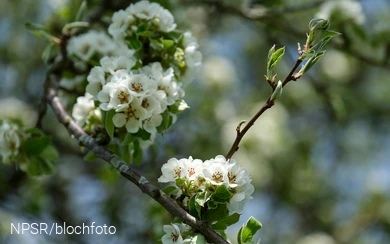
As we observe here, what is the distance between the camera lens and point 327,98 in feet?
8.59

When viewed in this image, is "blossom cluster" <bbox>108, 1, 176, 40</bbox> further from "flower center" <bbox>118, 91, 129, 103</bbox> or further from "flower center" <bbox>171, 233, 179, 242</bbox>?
"flower center" <bbox>171, 233, 179, 242</bbox>

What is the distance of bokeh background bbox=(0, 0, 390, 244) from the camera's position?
8.77ft

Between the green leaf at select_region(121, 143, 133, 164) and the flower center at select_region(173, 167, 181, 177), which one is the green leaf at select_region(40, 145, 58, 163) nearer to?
the green leaf at select_region(121, 143, 133, 164)

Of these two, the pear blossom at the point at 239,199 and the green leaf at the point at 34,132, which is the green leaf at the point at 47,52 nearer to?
the green leaf at the point at 34,132

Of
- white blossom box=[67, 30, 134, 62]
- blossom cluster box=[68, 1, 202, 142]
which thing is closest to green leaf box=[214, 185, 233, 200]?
blossom cluster box=[68, 1, 202, 142]

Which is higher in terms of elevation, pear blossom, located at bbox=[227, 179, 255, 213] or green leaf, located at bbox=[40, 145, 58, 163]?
pear blossom, located at bbox=[227, 179, 255, 213]

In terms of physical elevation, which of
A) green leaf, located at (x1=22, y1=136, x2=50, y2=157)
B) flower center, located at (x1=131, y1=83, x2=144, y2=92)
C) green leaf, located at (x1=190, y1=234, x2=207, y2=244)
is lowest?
green leaf, located at (x1=22, y1=136, x2=50, y2=157)

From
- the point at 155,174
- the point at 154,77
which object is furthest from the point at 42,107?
the point at 155,174

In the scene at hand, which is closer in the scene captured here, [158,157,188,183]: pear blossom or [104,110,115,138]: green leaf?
[158,157,188,183]: pear blossom

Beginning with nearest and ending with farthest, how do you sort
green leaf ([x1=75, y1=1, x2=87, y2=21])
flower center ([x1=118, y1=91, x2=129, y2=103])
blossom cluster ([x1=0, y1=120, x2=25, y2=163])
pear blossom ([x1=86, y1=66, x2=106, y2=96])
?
1. flower center ([x1=118, y1=91, x2=129, y2=103])
2. pear blossom ([x1=86, y1=66, x2=106, y2=96])
3. blossom cluster ([x1=0, y1=120, x2=25, y2=163])
4. green leaf ([x1=75, y1=1, x2=87, y2=21])

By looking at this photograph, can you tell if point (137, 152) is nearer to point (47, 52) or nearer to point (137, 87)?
point (137, 87)

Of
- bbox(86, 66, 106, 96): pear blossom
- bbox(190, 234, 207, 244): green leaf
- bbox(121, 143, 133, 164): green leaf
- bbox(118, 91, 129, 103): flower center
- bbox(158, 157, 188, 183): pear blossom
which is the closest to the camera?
bbox(190, 234, 207, 244): green leaf

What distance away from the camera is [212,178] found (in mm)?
1277

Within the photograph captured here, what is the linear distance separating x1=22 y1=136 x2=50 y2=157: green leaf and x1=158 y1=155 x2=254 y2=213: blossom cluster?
0.62m
